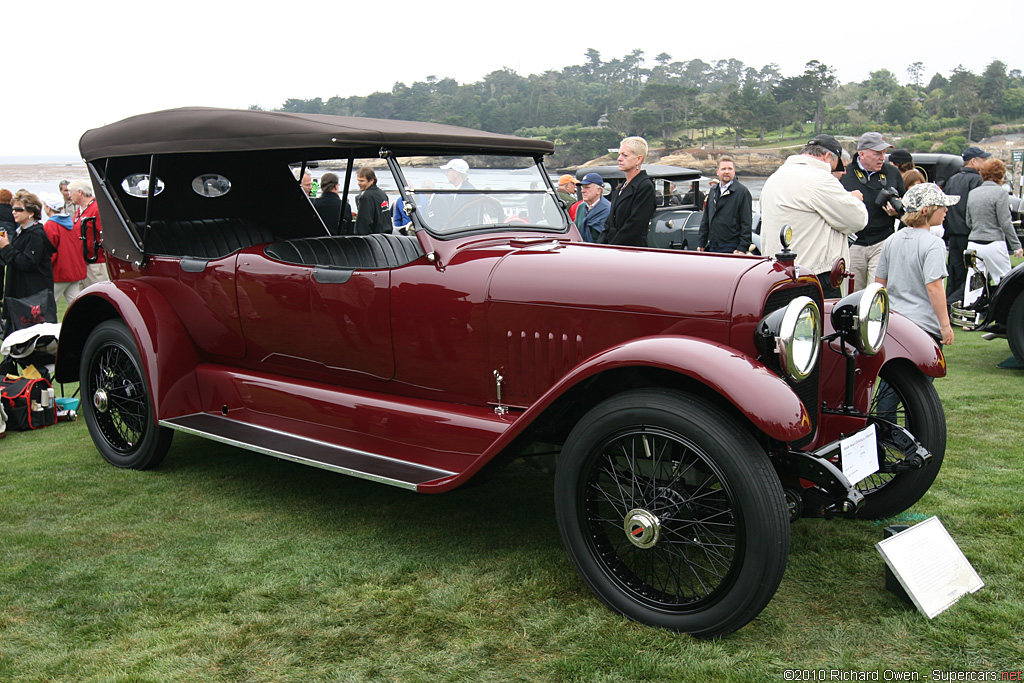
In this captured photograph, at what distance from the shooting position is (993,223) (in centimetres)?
761

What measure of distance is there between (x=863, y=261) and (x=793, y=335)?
4.92 meters

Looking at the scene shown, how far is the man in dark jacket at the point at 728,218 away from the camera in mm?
7203

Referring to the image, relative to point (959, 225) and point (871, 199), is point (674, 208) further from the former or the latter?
point (871, 199)

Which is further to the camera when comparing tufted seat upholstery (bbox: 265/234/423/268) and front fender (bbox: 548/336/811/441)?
tufted seat upholstery (bbox: 265/234/423/268)

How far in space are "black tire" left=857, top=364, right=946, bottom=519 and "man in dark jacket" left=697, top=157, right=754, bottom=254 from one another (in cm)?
375

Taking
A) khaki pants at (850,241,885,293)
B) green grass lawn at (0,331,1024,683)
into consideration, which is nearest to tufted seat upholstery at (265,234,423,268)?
green grass lawn at (0,331,1024,683)

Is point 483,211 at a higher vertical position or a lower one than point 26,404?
higher

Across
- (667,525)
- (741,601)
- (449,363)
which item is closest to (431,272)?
(449,363)

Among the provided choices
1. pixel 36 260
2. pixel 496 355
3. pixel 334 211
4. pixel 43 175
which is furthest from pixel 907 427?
pixel 43 175

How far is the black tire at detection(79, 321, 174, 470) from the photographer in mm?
4633

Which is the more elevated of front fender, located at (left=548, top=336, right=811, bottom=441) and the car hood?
the car hood

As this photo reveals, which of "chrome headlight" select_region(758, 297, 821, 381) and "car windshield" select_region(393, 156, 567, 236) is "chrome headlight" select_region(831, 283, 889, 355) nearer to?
"chrome headlight" select_region(758, 297, 821, 381)

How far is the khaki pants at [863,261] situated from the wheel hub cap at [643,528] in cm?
504

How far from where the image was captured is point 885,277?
190 inches
